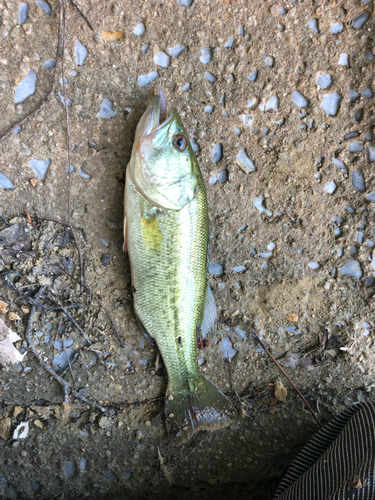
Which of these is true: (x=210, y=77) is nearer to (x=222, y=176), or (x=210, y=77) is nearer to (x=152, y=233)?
(x=222, y=176)

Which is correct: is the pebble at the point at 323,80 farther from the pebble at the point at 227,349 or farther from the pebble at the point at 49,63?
the pebble at the point at 227,349

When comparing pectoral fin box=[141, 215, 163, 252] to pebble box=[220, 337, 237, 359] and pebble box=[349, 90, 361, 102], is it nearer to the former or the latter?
pebble box=[220, 337, 237, 359]

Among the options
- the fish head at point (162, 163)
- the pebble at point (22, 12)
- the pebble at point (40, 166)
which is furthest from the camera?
the pebble at point (40, 166)

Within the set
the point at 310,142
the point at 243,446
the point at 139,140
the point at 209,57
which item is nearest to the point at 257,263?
the point at 310,142

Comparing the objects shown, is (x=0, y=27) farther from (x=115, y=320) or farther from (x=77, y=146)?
(x=115, y=320)

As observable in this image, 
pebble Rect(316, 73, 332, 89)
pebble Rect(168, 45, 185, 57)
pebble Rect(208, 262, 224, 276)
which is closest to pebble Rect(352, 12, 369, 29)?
pebble Rect(316, 73, 332, 89)

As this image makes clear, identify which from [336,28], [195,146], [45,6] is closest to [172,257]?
[195,146]

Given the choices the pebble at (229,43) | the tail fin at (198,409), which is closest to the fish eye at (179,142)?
the pebble at (229,43)
